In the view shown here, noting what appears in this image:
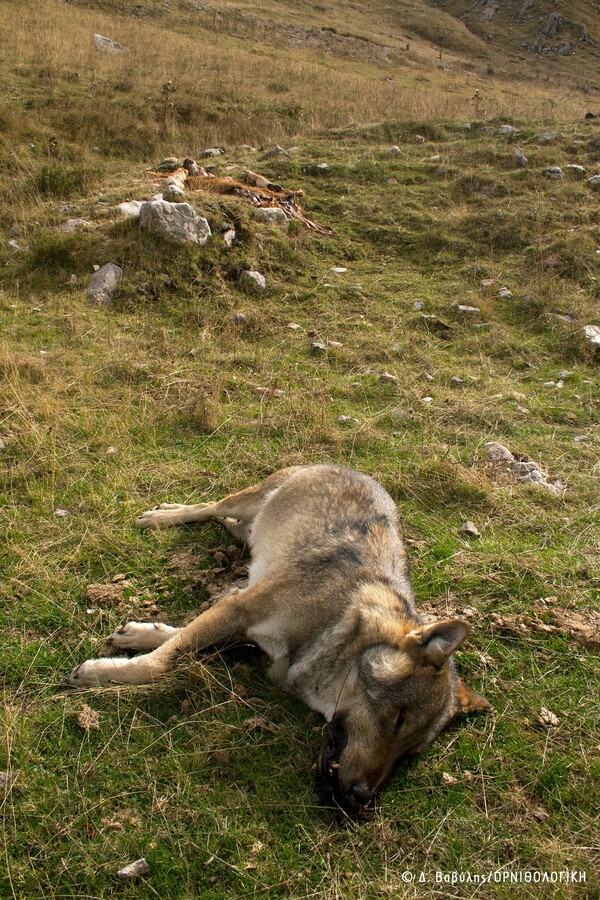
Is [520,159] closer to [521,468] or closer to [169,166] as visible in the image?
[169,166]

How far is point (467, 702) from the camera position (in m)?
3.62

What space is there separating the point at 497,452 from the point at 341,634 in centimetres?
350

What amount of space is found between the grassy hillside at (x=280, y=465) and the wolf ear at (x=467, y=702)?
0.11 meters

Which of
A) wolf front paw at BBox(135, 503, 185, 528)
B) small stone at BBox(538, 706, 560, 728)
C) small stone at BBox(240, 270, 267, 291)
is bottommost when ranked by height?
wolf front paw at BBox(135, 503, 185, 528)

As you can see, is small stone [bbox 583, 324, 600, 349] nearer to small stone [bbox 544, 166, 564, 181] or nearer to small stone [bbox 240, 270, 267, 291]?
small stone [bbox 240, 270, 267, 291]

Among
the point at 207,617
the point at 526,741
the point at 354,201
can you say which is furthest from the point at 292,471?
the point at 354,201

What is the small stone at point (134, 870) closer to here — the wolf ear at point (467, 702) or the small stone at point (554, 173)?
the wolf ear at point (467, 702)

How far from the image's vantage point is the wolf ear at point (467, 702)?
3.58 m

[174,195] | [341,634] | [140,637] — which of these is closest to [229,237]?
[174,195]

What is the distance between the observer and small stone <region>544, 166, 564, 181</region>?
46.0 ft

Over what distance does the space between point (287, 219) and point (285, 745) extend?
971cm

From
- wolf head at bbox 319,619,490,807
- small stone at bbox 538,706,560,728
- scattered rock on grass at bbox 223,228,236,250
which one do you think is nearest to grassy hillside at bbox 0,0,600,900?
small stone at bbox 538,706,560,728

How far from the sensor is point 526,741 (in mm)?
3578

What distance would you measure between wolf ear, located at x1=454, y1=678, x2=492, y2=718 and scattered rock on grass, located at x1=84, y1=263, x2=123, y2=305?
691cm
